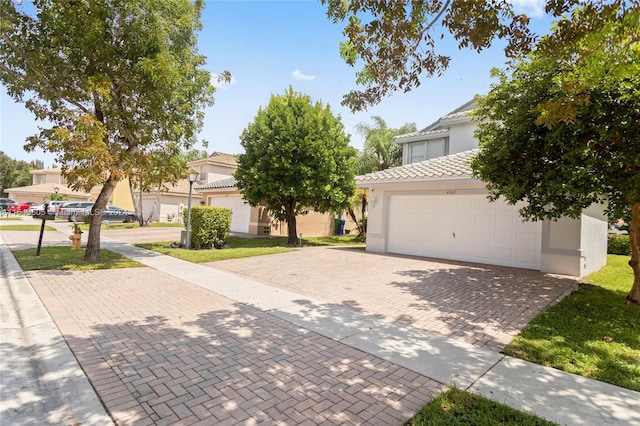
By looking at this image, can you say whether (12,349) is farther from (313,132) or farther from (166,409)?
(313,132)

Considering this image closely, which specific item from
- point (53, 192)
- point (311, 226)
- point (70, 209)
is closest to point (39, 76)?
point (311, 226)

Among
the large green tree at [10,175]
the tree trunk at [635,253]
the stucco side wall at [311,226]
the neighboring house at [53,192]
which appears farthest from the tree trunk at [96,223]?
the large green tree at [10,175]

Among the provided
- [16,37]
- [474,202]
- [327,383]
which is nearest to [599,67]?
[327,383]

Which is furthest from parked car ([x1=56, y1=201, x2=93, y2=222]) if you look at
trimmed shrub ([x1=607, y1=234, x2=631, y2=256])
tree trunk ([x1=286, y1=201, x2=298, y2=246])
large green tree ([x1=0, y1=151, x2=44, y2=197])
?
large green tree ([x1=0, y1=151, x2=44, y2=197])

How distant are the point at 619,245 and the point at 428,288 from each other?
15.7 meters

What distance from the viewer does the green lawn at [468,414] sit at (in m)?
2.94

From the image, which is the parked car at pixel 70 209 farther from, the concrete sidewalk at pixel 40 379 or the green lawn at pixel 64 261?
the concrete sidewalk at pixel 40 379

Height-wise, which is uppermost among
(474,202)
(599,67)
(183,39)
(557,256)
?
(183,39)

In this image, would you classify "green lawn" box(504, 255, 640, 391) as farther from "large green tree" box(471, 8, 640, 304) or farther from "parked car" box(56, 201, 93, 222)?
"parked car" box(56, 201, 93, 222)

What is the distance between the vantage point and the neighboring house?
39188 mm

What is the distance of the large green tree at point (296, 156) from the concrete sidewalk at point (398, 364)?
8.92 m

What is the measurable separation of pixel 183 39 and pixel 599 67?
11614 mm

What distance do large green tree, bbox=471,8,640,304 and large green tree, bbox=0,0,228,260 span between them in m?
9.07

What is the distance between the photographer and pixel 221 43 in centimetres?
897
